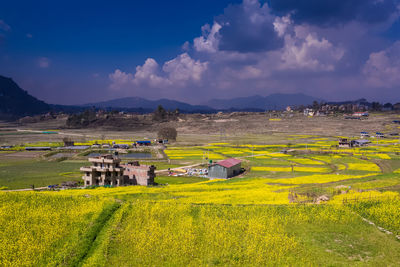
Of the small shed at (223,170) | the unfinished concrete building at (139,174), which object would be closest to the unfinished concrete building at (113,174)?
the unfinished concrete building at (139,174)

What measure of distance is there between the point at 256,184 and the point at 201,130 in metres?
121

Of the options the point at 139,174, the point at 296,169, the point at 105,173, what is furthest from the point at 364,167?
the point at 105,173

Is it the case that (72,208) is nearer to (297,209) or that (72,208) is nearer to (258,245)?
(258,245)

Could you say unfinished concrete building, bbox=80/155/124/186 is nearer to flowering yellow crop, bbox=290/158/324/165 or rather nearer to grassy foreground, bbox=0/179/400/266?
grassy foreground, bbox=0/179/400/266

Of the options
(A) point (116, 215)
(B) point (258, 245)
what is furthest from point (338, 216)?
(A) point (116, 215)

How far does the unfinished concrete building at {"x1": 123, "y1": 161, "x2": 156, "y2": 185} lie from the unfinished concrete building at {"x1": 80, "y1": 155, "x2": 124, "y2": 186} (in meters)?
1.36

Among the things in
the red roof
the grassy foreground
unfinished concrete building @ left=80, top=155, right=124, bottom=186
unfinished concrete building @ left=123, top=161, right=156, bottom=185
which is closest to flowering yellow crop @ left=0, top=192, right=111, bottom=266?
the grassy foreground

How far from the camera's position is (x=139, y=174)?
150 ft

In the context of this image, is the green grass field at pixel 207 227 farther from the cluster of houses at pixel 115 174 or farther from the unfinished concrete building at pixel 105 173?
the unfinished concrete building at pixel 105 173

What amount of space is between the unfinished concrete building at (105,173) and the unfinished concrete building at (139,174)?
1361mm

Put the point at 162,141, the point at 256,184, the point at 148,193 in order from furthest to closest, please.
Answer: the point at 162,141, the point at 256,184, the point at 148,193

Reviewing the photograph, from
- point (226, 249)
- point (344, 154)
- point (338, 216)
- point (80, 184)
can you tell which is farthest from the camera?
point (344, 154)

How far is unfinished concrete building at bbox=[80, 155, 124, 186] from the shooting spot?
4569 centimetres

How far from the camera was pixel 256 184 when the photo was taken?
41750 mm
